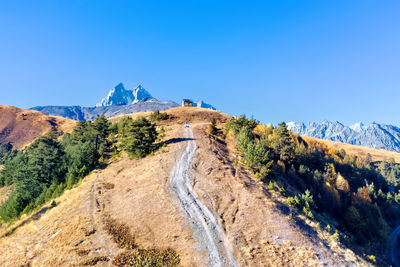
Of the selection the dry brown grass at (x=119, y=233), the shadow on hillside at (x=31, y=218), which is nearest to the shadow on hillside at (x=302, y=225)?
the dry brown grass at (x=119, y=233)

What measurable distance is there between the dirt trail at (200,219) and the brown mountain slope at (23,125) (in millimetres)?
138477

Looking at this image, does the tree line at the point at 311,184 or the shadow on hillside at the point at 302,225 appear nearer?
the shadow on hillside at the point at 302,225

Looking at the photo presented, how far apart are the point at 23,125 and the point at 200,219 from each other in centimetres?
20444

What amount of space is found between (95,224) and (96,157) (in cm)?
2931

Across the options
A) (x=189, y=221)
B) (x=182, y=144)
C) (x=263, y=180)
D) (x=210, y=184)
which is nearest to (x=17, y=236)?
(x=189, y=221)

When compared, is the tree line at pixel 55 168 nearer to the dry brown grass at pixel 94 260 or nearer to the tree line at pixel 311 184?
the tree line at pixel 311 184

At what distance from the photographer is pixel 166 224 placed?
21.8 meters

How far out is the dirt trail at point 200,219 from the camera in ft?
57.1

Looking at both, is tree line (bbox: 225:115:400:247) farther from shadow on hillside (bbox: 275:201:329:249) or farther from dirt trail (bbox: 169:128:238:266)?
dirt trail (bbox: 169:128:238:266)

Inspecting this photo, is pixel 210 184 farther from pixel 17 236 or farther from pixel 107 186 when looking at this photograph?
pixel 17 236

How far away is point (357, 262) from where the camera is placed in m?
19.5

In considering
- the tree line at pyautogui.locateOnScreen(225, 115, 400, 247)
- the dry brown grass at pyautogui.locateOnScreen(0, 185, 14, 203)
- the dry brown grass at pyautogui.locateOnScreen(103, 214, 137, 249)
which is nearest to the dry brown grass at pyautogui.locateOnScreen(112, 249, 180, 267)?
the dry brown grass at pyautogui.locateOnScreen(103, 214, 137, 249)

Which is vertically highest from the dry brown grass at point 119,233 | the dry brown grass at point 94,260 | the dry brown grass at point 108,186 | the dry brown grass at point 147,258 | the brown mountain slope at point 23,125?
the brown mountain slope at point 23,125

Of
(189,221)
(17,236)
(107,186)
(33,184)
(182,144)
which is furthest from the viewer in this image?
(182,144)
